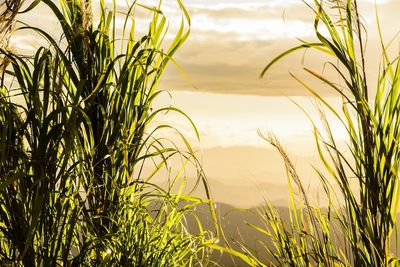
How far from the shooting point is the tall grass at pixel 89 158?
162cm

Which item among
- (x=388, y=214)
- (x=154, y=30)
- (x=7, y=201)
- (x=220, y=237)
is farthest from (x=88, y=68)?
(x=388, y=214)

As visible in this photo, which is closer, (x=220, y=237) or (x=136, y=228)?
(x=136, y=228)

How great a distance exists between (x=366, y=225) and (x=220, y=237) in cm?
65

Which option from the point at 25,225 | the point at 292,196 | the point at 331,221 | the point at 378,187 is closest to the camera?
the point at 378,187

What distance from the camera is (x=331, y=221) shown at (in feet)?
5.80

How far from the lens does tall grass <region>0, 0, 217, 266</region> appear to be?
1622 millimetres

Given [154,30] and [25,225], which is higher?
[154,30]

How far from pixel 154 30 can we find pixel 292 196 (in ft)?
2.52

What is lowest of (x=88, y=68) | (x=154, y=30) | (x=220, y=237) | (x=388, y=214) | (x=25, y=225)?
(x=220, y=237)

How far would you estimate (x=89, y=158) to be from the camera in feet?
6.21

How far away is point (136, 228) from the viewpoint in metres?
1.84

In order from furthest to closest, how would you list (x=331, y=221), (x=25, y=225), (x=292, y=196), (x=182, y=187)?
(x=182, y=187), (x=292, y=196), (x=331, y=221), (x=25, y=225)

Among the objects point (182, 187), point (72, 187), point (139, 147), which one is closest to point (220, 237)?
point (182, 187)

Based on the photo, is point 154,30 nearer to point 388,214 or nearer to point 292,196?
point 292,196
